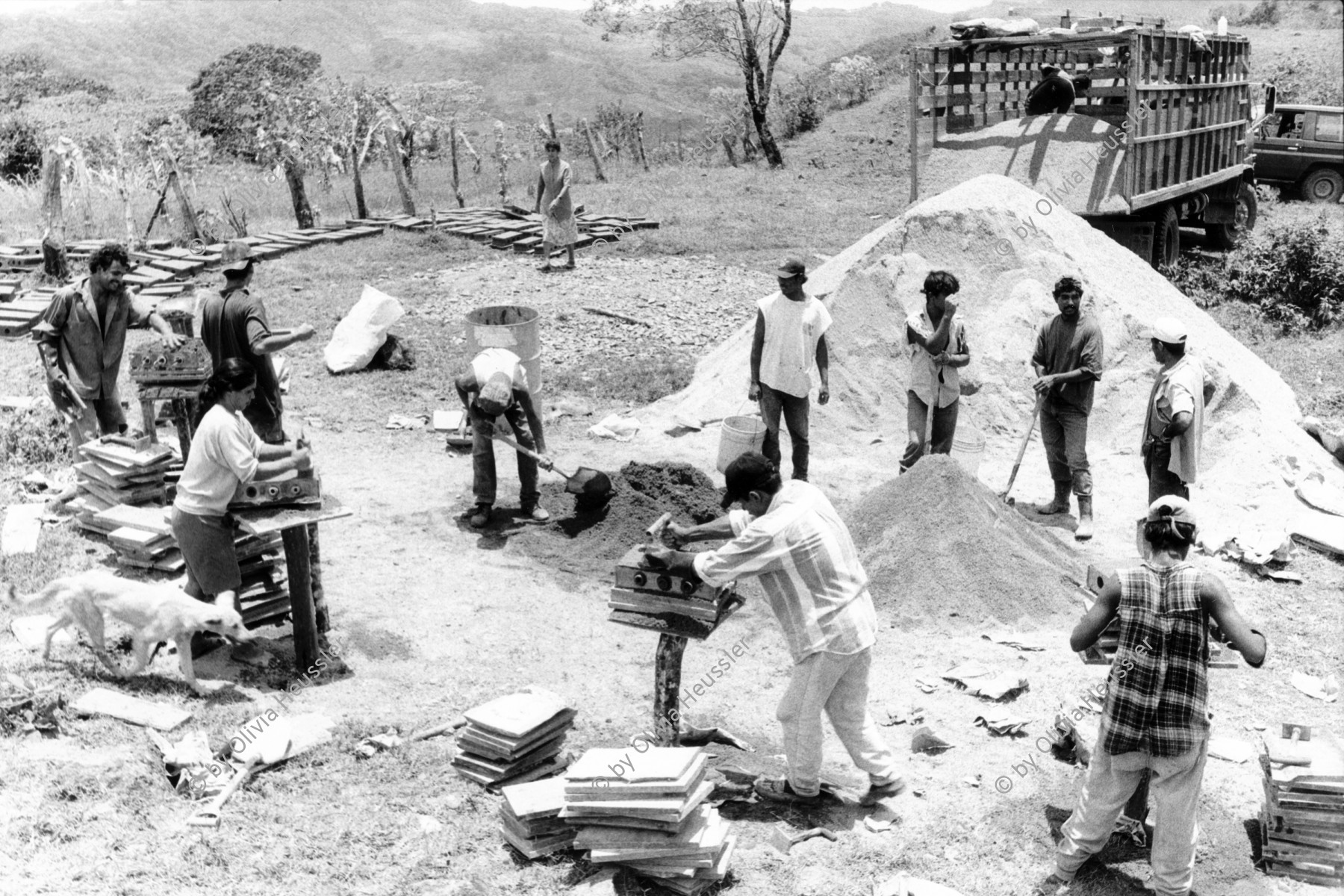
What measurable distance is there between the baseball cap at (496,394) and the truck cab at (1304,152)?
1734 centimetres

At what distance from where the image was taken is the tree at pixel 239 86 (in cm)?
3553

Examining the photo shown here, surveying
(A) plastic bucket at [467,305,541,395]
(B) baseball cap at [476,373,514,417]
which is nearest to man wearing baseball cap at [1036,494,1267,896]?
(B) baseball cap at [476,373,514,417]

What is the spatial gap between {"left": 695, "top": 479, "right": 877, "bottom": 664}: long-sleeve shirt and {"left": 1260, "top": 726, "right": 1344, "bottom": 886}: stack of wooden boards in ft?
5.31

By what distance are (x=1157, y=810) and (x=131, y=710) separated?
4410mm

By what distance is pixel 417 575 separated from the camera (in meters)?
7.45

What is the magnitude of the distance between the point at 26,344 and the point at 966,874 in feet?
38.4

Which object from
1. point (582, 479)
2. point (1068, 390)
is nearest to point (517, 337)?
point (582, 479)

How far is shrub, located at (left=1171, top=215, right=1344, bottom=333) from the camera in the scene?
13.2m

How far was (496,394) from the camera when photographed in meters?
7.59

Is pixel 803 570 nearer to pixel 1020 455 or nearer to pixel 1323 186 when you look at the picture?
pixel 1020 455

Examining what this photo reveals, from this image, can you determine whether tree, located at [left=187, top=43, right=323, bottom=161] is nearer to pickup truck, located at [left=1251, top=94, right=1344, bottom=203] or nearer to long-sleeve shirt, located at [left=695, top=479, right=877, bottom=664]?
pickup truck, located at [left=1251, top=94, right=1344, bottom=203]

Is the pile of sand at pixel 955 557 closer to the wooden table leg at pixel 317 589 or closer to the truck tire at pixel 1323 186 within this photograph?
the wooden table leg at pixel 317 589

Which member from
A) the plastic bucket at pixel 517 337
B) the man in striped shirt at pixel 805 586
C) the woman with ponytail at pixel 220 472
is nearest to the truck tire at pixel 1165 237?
the plastic bucket at pixel 517 337

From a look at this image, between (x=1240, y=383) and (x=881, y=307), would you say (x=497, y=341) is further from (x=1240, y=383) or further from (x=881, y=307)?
(x=1240, y=383)
